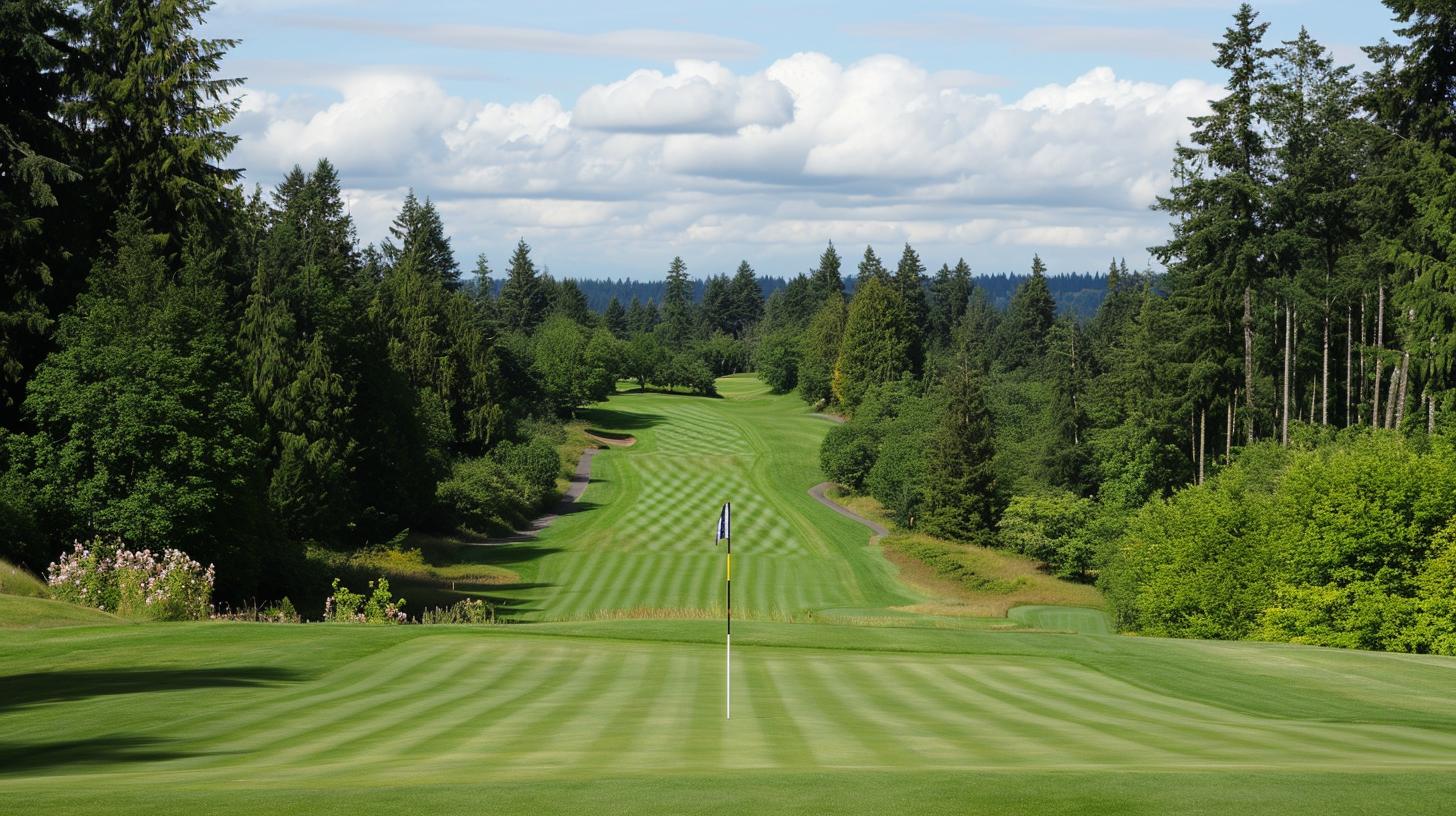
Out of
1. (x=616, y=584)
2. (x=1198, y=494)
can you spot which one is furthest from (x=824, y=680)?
(x=616, y=584)

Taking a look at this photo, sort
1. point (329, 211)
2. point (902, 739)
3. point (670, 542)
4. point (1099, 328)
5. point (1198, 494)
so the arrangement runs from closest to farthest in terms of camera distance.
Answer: point (902, 739) < point (1198, 494) < point (670, 542) < point (329, 211) < point (1099, 328)

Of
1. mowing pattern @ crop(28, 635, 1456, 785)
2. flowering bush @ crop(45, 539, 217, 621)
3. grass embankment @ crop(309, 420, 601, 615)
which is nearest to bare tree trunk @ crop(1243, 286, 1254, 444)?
grass embankment @ crop(309, 420, 601, 615)

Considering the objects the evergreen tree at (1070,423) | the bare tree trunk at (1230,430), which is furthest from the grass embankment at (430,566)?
the bare tree trunk at (1230,430)

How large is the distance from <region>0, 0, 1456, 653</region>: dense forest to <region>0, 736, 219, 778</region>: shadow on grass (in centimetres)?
2264

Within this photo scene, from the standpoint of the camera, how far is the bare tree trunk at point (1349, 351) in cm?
5609

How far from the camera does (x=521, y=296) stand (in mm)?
159125

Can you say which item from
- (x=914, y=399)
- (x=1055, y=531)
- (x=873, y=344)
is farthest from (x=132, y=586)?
(x=873, y=344)

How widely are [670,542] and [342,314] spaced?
2514 cm

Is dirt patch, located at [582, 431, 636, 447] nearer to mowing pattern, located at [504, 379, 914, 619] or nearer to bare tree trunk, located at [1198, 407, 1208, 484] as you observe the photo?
mowing pattern, located at [504, 379, 914, 619]

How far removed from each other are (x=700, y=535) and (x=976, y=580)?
19118mm

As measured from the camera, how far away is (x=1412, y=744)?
15.7 m

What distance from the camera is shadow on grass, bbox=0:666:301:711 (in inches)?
693

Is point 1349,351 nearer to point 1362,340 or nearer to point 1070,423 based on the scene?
point 1362,340

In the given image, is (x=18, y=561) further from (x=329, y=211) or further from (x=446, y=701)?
(x=329, y=211)
